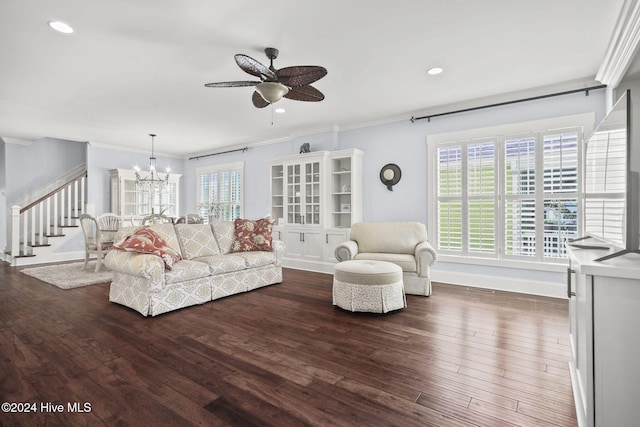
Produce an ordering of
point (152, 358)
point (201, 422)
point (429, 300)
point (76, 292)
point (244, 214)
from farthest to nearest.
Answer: point (244, 214) < point (76, 292) < point (429, 300) < point (152, 358) < point (201, 422)

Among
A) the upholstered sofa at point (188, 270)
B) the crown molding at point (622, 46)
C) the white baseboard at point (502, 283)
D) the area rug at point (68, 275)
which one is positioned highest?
the crown molding at point (622, 46)

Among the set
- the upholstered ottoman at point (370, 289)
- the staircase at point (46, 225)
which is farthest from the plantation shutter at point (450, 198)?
the staircase at point (46, 225)

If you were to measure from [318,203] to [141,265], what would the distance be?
3.12 meters

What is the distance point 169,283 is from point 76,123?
4.13 metres

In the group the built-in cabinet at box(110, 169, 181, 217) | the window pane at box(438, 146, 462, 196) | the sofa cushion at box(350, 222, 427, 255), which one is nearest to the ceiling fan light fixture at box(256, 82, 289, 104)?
the sofa cushion at box(350, 222, 427, 255)

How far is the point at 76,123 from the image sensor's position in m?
5.51

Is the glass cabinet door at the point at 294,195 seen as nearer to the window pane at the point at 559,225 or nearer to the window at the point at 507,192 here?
the window at the point at 507,192

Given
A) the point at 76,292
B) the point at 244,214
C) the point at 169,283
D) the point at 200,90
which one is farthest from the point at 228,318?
the point at 244,214

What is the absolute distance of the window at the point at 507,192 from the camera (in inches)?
152

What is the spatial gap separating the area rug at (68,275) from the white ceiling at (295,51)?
2.61 m

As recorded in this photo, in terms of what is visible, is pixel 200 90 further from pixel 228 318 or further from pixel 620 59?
pixel 620 59

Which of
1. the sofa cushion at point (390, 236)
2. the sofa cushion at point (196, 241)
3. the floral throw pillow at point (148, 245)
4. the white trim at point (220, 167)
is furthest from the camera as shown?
the white trim at point (220, 167)

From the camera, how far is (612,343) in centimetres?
134

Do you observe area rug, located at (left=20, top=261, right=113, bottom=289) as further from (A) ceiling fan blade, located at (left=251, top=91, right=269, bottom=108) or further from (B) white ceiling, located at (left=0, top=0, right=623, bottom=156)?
(A) ceiling fan blade, located at (left=251, top=91, right=269, bottom=108)
